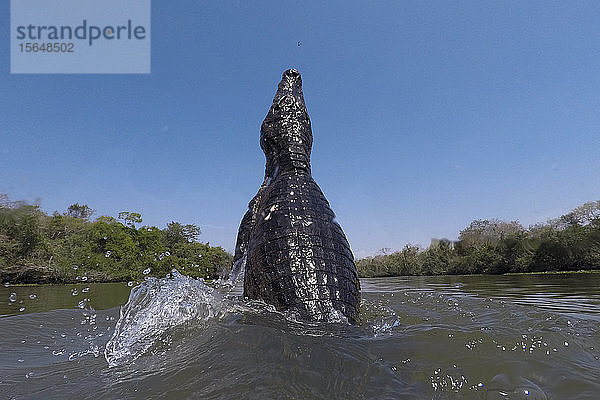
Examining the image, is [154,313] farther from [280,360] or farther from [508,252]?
[508,252]

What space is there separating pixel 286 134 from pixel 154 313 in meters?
2.09

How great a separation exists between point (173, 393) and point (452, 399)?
0.96m

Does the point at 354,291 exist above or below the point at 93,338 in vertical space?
above

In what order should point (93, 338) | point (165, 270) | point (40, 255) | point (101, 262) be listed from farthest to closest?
1. point (165, 270)
2. point (101, 262)
3. point (40, 255)
4. point (93, 338)

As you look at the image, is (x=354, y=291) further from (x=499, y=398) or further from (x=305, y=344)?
(x=499, y=398)

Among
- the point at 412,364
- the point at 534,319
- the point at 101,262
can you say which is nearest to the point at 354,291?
the point at 412,364

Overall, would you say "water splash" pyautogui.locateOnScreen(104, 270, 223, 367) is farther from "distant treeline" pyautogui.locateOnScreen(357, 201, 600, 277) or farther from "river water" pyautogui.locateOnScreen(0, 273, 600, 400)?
"distant treeline" pyautogui.locateOnScreen(357, 201, 600, 277)

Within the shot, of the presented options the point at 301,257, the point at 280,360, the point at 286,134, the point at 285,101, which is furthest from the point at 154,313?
the point at 285,101

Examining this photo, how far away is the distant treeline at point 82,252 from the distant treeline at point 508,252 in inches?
638

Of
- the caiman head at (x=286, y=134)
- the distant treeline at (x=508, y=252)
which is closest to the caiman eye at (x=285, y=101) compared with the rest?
the caiman head at (x=286, y=134)

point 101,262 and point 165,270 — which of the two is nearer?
point 101,262

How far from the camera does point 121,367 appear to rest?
63.6 inches

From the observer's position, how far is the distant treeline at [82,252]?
70.7 ft

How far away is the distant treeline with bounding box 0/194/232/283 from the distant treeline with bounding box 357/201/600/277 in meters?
16.2
